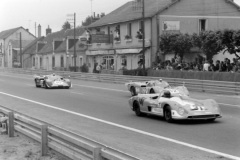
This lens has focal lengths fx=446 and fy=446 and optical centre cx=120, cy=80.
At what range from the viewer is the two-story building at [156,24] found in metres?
46.2

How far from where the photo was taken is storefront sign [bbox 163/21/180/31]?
4659cm

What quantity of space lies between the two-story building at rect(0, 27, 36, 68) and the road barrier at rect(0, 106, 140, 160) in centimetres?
8118

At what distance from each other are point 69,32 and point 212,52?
144 ft

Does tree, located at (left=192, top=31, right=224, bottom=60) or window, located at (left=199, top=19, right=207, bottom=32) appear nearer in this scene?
tree, located at (left=192, top=31, right=224, bottom=60)

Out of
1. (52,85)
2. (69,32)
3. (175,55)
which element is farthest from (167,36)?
(69,32)

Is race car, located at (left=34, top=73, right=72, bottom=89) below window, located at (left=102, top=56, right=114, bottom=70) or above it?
below

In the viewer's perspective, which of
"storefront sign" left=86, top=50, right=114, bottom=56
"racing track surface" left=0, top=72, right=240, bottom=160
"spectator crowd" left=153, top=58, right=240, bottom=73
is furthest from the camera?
"storefront sign" left=86, top=50, right=114, bottom=56

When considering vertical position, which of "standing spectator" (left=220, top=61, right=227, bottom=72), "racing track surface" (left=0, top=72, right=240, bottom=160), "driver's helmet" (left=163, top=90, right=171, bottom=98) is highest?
"standing spectator" (left=220, top=61, right=227, bottom=72)

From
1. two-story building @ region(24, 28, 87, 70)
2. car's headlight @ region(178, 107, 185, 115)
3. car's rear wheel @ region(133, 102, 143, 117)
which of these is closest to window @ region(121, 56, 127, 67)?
two-story building @ region(24, 28, 87, 70)

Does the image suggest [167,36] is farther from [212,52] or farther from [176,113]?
[176,113]

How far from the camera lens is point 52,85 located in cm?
3062

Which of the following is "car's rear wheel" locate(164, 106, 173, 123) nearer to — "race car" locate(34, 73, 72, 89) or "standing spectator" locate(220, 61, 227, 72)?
"standing spectator" locate(220, 61, 227, 72)

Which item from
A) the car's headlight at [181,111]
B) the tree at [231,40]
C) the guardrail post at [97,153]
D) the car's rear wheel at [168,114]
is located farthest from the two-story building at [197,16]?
the guardrail post at [97,153]

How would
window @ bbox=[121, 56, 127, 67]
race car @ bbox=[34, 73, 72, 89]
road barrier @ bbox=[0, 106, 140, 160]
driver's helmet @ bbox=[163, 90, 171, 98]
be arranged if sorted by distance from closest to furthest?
road barrier @ bbox=[0, 106, 140, 160] → driver's helmet @ bbox=[163, 90, 171, 98] → race car @ bbox=[34, 73, 72, 89] → window @ bbox=[121, 56, 127, 67]
